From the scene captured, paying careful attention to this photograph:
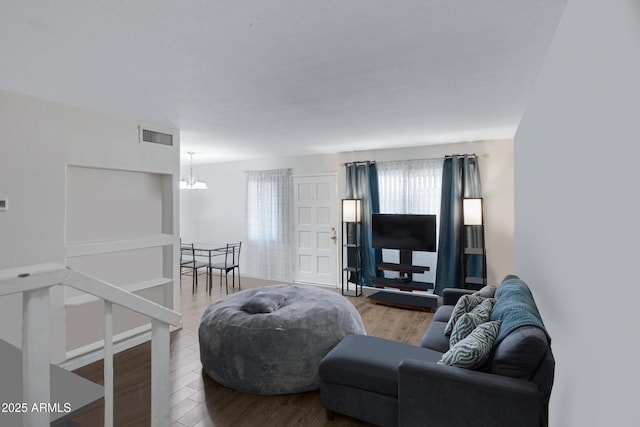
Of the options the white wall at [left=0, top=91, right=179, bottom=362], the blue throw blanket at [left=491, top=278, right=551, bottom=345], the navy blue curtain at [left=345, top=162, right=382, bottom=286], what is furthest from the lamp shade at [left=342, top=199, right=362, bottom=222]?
the white wall at [left=0, top=91, right=179, bottom=362]

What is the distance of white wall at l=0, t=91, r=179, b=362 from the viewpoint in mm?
2564

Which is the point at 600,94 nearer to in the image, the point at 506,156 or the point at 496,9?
the point at 496,9

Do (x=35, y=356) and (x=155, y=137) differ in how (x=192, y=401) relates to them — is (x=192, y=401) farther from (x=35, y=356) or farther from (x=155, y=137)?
(x=155, y=137)

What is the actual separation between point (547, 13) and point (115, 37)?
2284 millimetres

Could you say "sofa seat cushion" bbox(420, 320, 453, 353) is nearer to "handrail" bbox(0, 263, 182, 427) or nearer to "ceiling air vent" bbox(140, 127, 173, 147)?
"handrail" bbox(0, 263, 182, 427)

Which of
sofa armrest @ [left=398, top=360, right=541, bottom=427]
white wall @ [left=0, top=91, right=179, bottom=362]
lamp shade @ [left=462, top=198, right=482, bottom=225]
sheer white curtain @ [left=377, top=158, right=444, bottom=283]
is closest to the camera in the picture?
sofa armrest @ [left=398, top=360, right=541, bottom=427]

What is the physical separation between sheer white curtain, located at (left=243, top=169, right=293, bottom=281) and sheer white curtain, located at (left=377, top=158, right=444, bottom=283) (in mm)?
1897

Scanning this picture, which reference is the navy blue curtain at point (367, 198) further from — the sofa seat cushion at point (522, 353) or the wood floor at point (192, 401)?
the sofa seat cushion at point (522, 353)

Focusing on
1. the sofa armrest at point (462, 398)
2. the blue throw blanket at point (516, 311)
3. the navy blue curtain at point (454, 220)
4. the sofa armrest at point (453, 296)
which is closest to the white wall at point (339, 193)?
the navy blue curtain at point (454, 220)

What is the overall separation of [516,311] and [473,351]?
1.33ft

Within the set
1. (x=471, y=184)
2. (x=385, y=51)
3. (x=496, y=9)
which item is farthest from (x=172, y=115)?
(x=471, y=184)

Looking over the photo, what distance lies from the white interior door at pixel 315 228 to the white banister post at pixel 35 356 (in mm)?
5147

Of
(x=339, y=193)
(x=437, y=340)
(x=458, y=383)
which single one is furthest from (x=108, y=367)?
(x=339, y=193)

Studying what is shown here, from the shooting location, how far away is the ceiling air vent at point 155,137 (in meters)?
3.54
